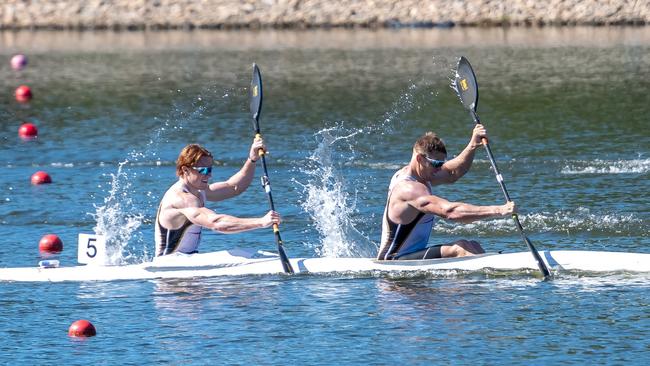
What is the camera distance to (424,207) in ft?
52.5

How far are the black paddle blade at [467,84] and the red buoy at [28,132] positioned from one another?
1327cm

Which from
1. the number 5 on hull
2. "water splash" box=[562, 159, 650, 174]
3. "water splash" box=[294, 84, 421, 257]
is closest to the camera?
the number 5 on hull

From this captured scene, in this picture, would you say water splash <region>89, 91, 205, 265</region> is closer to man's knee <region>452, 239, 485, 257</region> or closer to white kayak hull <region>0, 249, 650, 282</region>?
white kayak hull <region>0, 249, 650, 282</region>

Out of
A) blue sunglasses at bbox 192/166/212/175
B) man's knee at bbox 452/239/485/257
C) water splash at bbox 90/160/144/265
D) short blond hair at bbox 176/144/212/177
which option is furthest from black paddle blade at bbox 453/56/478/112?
water splash at bbox 90/160/144/265

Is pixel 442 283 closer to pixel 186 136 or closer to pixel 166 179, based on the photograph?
pixel 166 179

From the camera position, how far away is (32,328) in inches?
597

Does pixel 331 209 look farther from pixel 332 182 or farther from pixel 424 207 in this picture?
pixel 424 207

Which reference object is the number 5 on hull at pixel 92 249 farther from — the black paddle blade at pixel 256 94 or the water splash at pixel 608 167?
the water splash at pixel 608 167

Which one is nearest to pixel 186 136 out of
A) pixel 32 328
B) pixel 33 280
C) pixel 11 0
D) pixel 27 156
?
pixel 27 156

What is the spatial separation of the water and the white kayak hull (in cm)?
16

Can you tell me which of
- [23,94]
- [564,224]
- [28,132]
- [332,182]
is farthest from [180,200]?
[23,94]

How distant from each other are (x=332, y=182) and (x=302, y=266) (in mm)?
6517

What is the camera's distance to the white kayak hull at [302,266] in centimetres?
1630

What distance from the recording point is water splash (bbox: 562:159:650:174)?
23.5m
